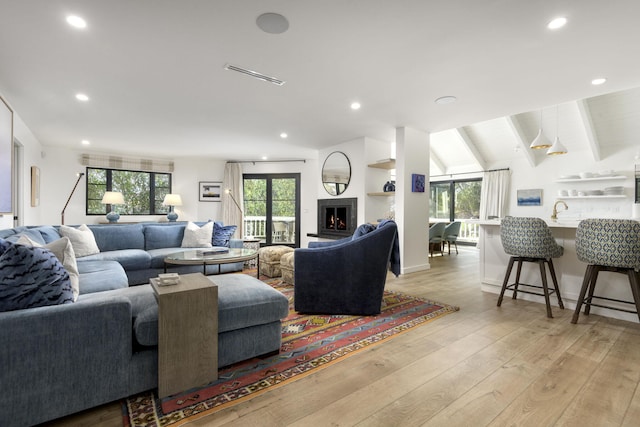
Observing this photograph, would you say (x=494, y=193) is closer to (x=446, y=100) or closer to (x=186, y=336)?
(x=446, y=100)

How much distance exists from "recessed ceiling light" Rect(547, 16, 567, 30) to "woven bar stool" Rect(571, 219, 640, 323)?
1561 millimetres

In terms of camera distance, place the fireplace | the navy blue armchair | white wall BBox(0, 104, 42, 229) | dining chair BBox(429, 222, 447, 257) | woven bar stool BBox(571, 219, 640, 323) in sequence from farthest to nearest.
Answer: dining chair BBox(429, 222, 447, 257) → the fireplace → white wall BBox(0, 104, 42, 229) → the navy blue armchair → woven bar stool BBox(571, 219, 640, 323)

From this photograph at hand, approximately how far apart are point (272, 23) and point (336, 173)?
3.76 m

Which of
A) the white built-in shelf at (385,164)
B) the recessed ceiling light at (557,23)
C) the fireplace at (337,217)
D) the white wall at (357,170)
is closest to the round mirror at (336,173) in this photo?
the white wall at (357,170)

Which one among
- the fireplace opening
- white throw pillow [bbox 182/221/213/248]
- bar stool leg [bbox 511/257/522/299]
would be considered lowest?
bar stool leg [bbox 511/257/522/299]

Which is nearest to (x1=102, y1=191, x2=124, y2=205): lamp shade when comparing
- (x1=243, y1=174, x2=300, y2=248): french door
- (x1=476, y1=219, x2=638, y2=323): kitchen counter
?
(x1=243, y1=174, x2=300, y2=248): french door

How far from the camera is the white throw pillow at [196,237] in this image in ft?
15.4

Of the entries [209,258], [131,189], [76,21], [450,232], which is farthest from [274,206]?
[76,21]

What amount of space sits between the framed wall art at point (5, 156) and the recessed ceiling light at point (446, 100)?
471cm

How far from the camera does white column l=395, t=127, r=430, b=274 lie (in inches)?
180

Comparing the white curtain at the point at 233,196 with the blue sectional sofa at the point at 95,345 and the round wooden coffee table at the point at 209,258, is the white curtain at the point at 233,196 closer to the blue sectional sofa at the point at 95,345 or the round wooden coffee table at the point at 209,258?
the round wooden coffee table at the point at 209,258

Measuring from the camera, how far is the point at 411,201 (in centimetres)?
466

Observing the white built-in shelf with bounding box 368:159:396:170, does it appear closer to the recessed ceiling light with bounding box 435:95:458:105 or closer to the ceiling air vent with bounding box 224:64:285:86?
the recessed ceiling light with bounding box 435:95:458:105

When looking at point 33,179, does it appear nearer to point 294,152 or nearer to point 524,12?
point 294,152
